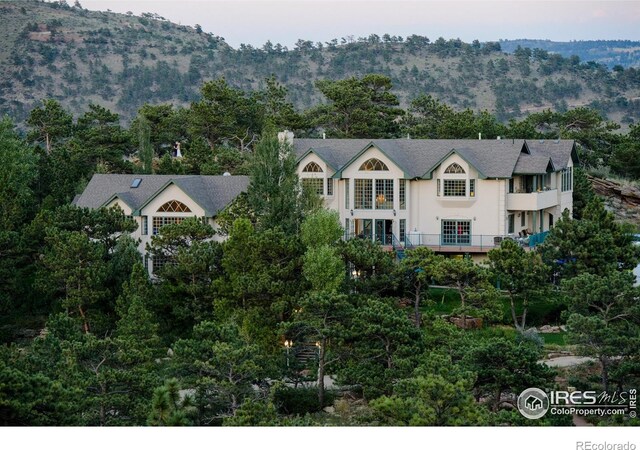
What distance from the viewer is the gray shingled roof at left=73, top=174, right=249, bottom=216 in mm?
45875

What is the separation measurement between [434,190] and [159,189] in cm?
951

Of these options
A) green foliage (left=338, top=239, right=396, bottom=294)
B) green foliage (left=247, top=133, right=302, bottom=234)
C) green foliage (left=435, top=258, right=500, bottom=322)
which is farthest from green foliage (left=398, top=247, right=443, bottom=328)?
green foliage (left=247, top=133, right=302, bottom=234)

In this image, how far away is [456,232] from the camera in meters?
47.2

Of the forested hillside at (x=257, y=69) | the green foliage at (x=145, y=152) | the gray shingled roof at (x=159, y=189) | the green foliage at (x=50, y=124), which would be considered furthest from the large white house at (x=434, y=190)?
the forested hillside at (x=257, y=69)

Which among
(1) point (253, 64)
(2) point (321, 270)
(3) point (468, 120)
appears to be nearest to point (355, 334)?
(2) point (321, 270)

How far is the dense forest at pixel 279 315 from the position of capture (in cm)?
3111

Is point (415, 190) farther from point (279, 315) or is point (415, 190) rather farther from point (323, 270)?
point (279, 315)

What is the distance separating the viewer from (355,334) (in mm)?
34781

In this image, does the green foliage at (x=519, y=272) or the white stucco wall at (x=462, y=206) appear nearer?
the green foliage at (x=519, y=272)

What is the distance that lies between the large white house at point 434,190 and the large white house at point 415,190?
0.11 feet

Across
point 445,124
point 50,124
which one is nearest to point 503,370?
point 445,124

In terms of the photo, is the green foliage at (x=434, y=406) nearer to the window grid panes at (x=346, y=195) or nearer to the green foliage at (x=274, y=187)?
the green foliage at (x=274, y=187)

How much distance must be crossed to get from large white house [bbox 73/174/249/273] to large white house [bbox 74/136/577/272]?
0.16 ft

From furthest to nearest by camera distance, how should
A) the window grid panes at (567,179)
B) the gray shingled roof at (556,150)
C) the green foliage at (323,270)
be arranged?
the window grid panes at (567,179) → the gray shingled roof at (556,150) → the green foliage at (323,270)
